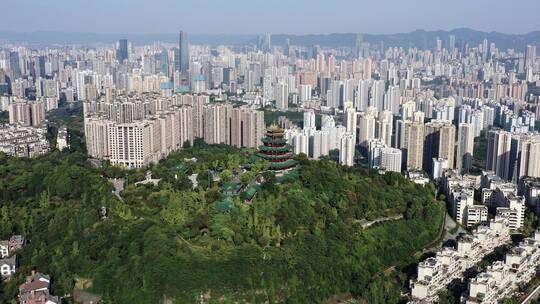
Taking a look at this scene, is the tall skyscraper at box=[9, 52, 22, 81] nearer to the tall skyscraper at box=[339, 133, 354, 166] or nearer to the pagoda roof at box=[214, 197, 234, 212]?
the tall skyscraper at box=[339, 133, 354, 166]

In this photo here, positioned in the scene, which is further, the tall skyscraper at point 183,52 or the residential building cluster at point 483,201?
the tall skyscraper at point 183,52

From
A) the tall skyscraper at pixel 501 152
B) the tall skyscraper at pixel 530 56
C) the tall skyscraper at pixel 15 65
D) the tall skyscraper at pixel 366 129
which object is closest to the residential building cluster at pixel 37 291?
the tall skyscraper at pixel 501 152

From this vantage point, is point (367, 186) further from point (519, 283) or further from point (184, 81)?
point (184, 81)

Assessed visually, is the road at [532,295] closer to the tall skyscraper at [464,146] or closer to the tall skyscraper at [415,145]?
the tall skyscraper at [415,145]

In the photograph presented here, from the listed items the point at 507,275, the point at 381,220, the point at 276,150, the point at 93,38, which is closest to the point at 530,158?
the point at 381,220

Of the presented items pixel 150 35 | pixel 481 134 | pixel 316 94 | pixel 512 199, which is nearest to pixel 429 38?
pixel 316 94
